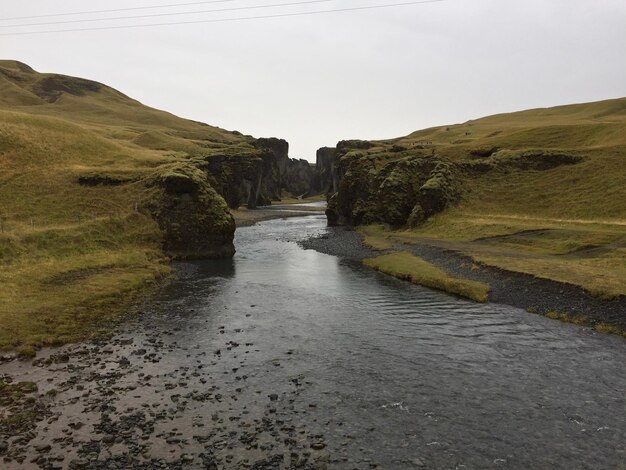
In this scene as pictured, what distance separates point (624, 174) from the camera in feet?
230

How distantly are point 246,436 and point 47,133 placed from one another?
94891 millimetres

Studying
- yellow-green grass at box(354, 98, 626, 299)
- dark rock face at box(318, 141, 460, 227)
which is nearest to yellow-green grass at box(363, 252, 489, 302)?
yellow-green grass at box(354, 98, 626, 299)

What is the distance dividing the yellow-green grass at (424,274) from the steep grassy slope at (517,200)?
17.6 ft

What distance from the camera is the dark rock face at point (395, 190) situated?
277ft

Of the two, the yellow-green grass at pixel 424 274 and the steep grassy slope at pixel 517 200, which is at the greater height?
the steep grassy slope at pixel 517 200

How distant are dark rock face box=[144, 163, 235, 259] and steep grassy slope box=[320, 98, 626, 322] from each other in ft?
89.8

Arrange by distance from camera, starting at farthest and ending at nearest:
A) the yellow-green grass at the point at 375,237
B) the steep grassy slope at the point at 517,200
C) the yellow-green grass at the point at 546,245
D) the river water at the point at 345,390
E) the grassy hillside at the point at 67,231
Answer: the yellow-green grass at the point at 375,237 < the steep grassy slope at the point at 517,200 < the yellow-green grass at the point at 546,245 < the grassy hillside at the point at 67,231 < the river water at the point at 345,390

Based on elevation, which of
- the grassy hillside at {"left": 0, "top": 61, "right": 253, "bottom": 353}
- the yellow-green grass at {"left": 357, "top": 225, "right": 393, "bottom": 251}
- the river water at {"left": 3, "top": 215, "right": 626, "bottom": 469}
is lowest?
the river water at {"left": 3, "top": 215, "right": 626, "bottom": 469}

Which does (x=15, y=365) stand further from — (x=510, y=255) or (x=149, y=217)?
(x=510, y=255)

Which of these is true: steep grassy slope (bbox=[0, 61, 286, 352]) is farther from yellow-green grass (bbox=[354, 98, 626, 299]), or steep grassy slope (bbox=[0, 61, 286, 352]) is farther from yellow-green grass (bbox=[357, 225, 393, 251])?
yellow-green grass (bbox=[354, 98, 626, 299])

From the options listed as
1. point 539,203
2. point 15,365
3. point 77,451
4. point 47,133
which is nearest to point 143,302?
point 15,365

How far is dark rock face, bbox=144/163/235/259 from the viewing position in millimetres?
61156

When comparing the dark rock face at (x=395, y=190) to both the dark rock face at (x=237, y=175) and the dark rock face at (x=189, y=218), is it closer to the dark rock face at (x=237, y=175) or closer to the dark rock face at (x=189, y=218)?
the dark rock face at (x=189, y=218)

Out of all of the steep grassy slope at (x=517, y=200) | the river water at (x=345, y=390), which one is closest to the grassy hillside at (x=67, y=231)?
the river water at (x=345, y=390)
